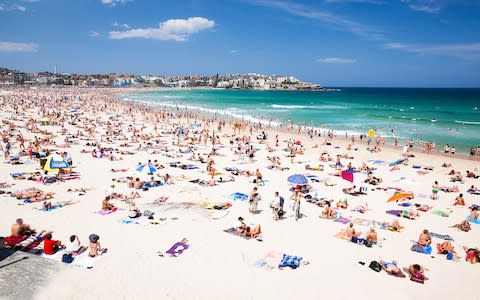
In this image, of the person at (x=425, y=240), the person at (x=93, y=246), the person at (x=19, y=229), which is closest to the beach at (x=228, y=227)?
the person at (x=93, y=246)

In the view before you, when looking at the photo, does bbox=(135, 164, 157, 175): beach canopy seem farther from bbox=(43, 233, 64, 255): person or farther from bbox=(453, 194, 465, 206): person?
bbox=(453, 194, 465, 206): person

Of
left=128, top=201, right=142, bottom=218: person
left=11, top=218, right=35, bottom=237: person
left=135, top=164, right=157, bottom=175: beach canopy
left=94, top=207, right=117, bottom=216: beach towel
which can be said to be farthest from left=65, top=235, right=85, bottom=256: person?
left=135, top=164, right=157, bottom=175: beach canopy

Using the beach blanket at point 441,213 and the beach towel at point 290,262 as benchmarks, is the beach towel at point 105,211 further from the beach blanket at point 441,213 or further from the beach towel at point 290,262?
the beach blanket at point 441,213

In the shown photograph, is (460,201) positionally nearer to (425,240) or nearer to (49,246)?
(425,240)

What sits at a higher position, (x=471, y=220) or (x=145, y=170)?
(x=145, y=170)

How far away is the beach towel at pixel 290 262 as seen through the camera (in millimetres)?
8000

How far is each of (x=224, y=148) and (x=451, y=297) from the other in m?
17.3

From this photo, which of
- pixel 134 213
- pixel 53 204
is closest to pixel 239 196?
pixel 134 213

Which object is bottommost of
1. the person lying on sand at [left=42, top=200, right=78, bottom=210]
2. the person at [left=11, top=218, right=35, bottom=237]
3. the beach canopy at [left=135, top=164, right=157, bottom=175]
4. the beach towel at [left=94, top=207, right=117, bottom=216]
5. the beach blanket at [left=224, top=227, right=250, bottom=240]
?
the beach blanket at [left=224, top=227, right=250, bottom=240]

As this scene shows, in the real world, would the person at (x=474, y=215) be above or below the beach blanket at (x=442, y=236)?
above

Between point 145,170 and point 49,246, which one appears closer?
point 49,246

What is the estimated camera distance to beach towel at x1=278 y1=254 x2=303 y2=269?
8.00 meters

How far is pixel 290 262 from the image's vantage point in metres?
8.06

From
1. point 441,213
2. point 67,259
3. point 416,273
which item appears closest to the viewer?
point 416,273
